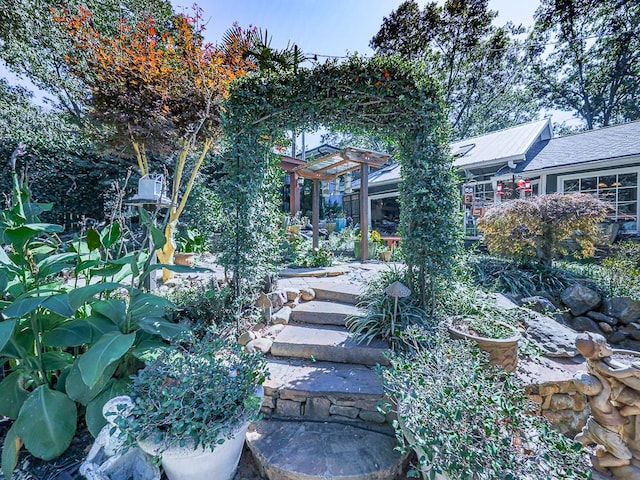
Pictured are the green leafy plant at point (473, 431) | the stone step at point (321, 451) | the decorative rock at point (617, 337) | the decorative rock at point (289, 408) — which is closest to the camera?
the green leafy plant at point (473, 431)

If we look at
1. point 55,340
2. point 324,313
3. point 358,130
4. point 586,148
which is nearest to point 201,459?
point 55,340

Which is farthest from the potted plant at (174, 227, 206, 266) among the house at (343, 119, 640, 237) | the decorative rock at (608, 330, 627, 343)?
the decorative rock at (608, 330, 627, 343)

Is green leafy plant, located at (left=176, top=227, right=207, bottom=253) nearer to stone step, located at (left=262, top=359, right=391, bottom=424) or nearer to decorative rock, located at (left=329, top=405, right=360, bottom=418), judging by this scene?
stone step, located at (left=262, top=359, right=391, bottom=424)

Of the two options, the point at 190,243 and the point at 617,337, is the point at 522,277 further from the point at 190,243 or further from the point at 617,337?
the point at 190,243

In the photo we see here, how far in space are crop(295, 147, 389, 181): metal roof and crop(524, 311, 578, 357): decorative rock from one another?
3899 mm

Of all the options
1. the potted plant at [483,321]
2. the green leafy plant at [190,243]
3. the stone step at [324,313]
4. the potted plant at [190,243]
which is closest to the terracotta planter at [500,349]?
the potted plant at [483,321]

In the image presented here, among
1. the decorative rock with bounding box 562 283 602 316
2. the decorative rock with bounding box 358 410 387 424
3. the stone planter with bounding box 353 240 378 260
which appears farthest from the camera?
the stone planter with bounding box 353 240 378 260

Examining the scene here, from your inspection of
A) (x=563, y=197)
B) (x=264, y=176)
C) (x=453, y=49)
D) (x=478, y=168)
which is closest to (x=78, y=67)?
(x=264, y=176)

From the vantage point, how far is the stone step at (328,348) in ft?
8.57

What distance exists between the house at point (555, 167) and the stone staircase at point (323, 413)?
16.5 ft

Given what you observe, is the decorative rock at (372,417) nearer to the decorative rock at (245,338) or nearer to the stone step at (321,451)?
the stone step at (321,451)

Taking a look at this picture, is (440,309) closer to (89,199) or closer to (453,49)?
(89,199)

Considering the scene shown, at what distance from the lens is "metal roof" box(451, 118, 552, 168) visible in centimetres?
929

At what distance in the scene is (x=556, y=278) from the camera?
17.4 ft
